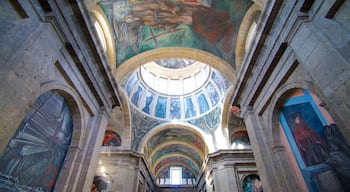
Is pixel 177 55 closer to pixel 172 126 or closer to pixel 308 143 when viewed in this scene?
pixel 308 143

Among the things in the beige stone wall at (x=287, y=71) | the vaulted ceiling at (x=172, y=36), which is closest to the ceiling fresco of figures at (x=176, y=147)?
the vaulted ceiling at (x=172, y=36)

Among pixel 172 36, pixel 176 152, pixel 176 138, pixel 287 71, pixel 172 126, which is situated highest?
pixel 172 36

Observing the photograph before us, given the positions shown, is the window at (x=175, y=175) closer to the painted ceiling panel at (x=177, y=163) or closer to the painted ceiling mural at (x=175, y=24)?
the painted ceiling panel at (x=177, y=163)

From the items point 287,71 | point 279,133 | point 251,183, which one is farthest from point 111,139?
point 287,71

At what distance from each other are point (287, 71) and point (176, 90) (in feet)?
49.3

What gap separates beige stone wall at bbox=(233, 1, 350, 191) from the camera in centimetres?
326

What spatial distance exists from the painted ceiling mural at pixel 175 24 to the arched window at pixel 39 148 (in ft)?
12.8

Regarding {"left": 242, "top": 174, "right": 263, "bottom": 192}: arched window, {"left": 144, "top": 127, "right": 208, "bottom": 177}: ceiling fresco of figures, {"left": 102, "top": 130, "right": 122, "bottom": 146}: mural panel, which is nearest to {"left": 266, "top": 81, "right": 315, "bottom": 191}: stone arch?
{"left": 242, "top": 174, "right": 263, "bottom": 192}: arched window

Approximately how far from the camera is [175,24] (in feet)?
27.4

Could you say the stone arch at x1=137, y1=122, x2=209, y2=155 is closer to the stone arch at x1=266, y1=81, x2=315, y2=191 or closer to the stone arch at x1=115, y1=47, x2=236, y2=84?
the stone arch at x1=115, y1=47, x2=236, y2=84

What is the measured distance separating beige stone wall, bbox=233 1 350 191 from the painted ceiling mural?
2.28 meters

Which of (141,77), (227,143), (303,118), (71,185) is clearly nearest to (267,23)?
(303,118)

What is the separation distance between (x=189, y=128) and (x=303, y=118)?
1247 centimetres

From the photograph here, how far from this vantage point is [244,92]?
6965 millimetres
